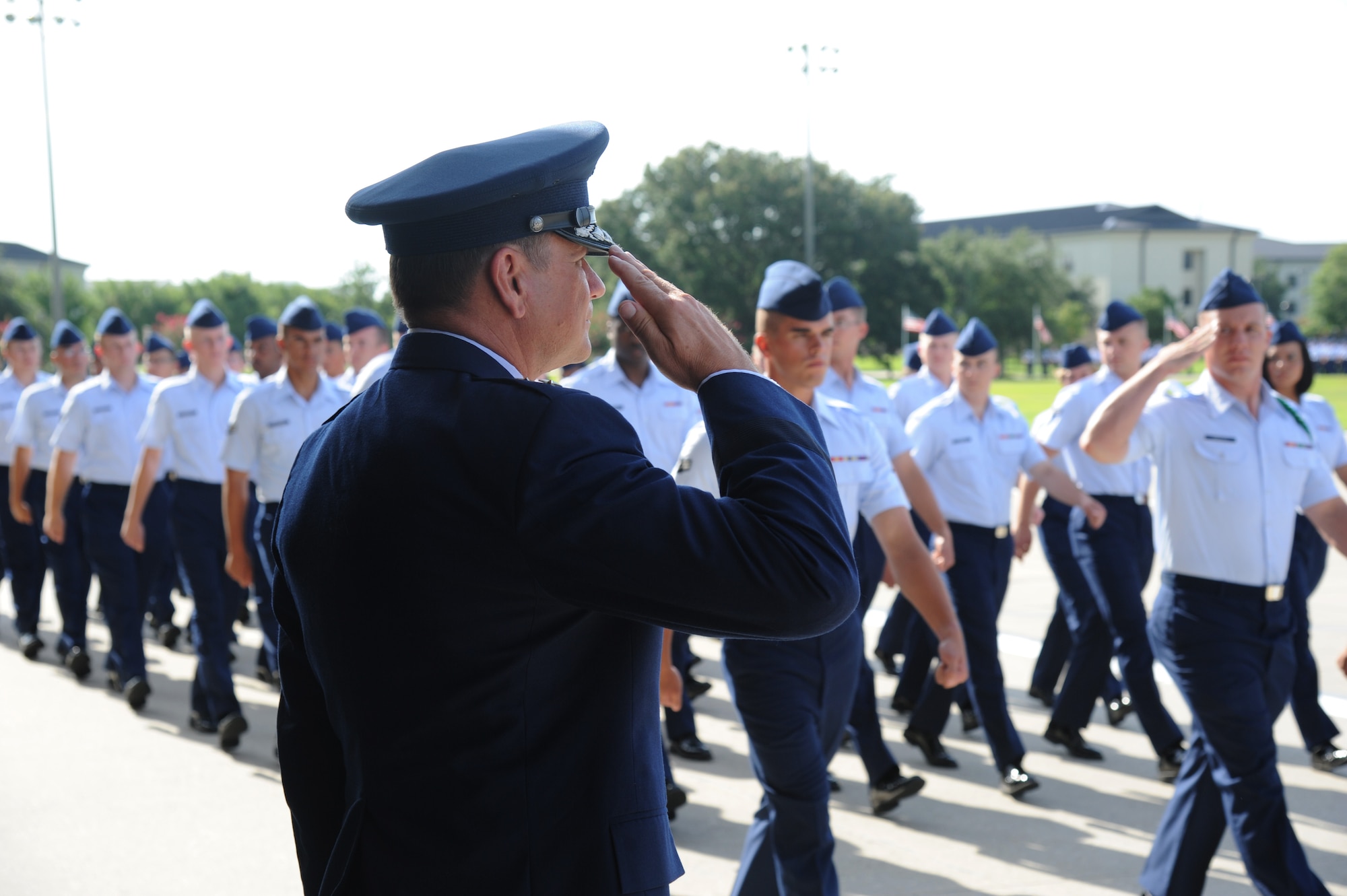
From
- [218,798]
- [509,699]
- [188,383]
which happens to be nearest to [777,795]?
[509,699]

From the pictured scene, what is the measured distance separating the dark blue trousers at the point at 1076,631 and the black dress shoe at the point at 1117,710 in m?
0.42

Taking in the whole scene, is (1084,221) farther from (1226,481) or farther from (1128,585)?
(1226,481)

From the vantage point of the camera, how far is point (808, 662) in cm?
409

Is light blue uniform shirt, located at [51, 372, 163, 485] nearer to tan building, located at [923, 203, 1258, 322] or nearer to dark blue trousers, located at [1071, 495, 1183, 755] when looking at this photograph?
dark blue trousers, located at [1071, 495, 1183, 755]

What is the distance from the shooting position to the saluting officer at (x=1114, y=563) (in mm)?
6449

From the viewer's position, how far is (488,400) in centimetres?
165

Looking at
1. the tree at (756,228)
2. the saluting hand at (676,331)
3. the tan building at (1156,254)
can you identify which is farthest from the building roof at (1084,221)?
the saluting hand at (676,331)

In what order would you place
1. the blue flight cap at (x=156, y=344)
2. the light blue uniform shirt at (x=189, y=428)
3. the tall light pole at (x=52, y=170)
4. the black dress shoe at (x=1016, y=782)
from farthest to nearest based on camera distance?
the tall light pole at (x=52, y=170)
the blue flight cap at (x=156, y=344)
the light blue uniform shirt at (x=189, y=428)
the black dress shoe at (x=1016, y=782)

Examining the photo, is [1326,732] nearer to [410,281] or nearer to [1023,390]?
[410,281]

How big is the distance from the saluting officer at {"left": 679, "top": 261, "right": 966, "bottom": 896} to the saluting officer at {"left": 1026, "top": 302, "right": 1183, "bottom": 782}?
224cm

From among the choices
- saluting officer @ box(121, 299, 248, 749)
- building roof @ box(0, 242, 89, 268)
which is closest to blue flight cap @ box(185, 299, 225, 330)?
saluting officer @ box(121, 299, 248, 749)

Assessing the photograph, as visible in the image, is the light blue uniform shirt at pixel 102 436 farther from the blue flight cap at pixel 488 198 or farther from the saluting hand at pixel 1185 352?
the blue flight cap at pixel 488 198

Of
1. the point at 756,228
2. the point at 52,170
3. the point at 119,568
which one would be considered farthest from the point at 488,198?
the point at 756,228

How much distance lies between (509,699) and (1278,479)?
3828 millimetres
